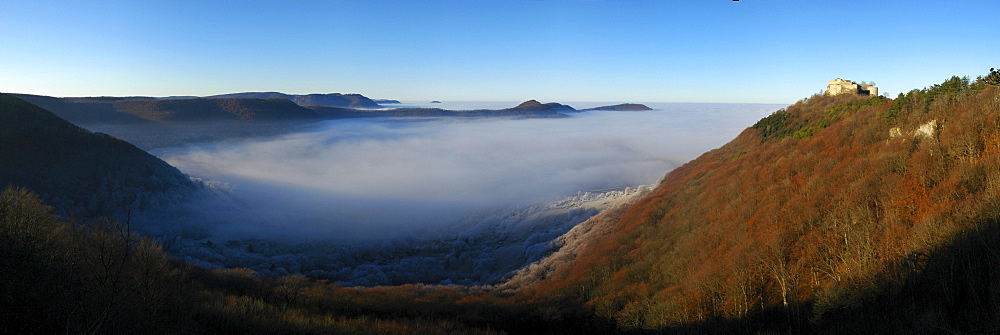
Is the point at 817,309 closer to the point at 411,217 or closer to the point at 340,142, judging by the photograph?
the point at 411,217

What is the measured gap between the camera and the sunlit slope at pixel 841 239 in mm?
8750

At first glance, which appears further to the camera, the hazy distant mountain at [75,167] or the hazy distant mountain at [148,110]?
the hazy distant mountain at [148,110]

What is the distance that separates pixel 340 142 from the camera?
171 meters

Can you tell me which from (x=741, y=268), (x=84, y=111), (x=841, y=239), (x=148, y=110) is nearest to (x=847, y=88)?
(x=841, y=239)

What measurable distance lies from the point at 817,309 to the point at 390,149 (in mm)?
170422

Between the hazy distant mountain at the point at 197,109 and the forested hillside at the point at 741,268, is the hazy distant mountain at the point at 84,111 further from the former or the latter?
the forested hillside at the point at 741,268

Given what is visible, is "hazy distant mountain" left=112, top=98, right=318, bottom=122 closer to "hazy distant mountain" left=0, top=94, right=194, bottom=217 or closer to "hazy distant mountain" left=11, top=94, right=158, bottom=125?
"hazy distant mountain" left=11, top=94, right=158, bottom=125

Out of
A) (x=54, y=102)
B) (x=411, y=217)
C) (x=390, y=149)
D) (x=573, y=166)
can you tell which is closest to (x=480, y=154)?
(x=390, y=149)

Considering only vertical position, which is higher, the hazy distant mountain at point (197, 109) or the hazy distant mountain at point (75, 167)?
the hazy distant mountain at point (197, 109)

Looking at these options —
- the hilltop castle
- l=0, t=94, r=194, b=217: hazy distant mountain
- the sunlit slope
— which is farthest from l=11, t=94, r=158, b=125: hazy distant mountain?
the hilltop castle

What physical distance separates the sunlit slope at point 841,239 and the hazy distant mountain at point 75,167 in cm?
3979

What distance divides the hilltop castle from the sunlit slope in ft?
16.8

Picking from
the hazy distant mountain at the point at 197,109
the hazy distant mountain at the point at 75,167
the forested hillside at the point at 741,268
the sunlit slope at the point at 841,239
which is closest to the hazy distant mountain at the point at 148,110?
the hazy distant mountain at the point at 197,109

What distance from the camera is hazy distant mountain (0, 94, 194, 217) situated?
115ft
